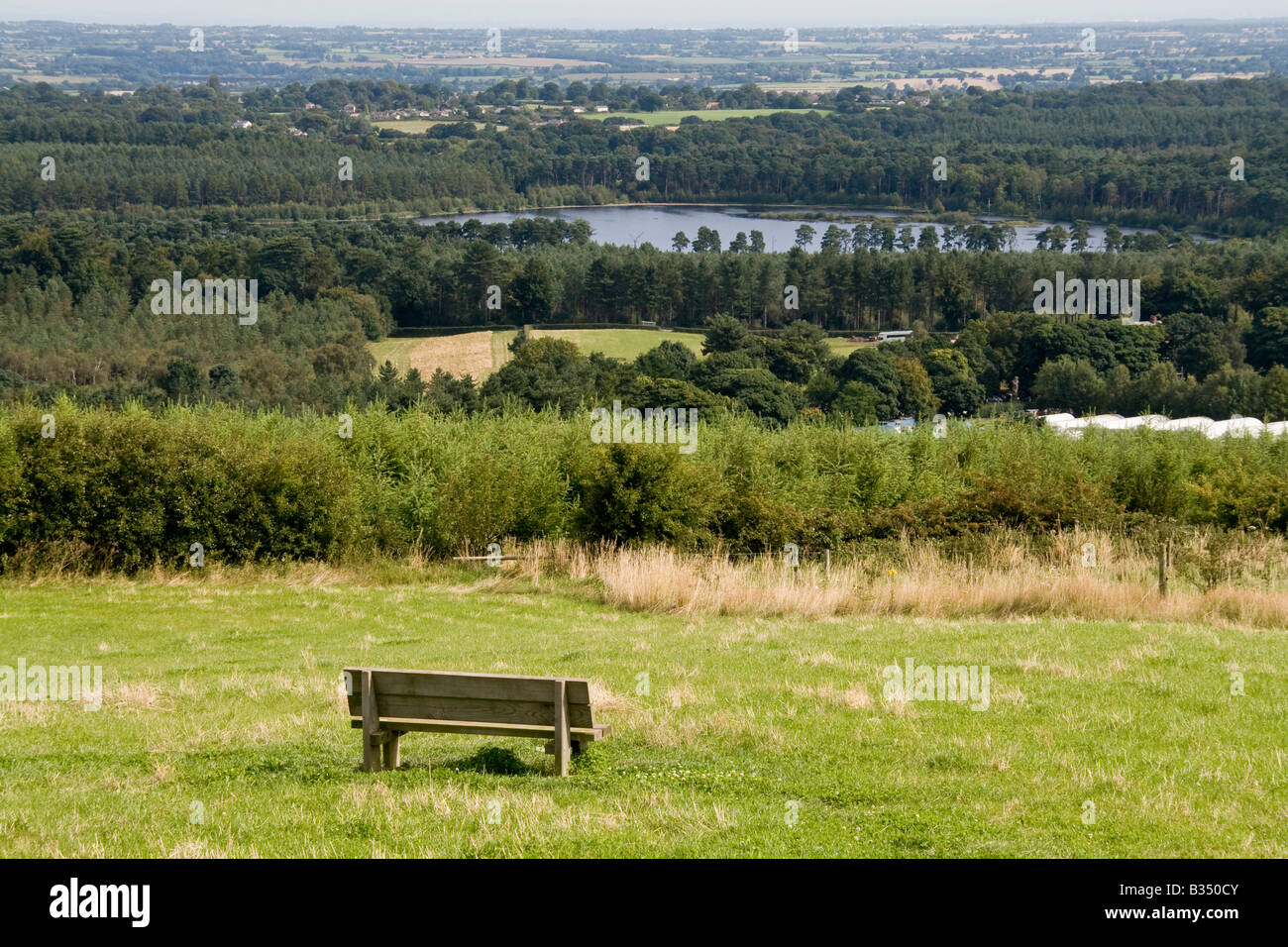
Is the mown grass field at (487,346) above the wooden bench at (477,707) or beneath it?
beneath

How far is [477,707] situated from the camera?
921 centimetres

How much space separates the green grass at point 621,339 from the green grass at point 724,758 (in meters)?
74.7

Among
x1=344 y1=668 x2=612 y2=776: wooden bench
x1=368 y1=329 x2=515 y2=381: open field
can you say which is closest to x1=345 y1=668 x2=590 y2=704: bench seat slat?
x1=344 y1=668 x2=612 y2=776: wooden bench

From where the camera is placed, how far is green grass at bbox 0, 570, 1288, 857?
753 centimetres

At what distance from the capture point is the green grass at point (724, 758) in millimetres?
7527

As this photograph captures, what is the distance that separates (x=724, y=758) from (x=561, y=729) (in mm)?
1354

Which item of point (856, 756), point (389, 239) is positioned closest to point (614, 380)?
point (389, 239)

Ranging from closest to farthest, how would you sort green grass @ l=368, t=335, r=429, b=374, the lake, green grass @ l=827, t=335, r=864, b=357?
1. green grass @ l=368, t=335, r=429, b=374
2. green grass @ l=827, t=335, r=864, b=357
3. the lake

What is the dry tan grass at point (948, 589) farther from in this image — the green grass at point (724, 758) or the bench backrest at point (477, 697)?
the bench backrest at point (477, 697)

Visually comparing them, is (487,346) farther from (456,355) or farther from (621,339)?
(621,339)

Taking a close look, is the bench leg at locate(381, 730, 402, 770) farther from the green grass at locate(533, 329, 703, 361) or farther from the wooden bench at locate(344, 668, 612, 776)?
the green grass at locate(533, 329, 703, 361)

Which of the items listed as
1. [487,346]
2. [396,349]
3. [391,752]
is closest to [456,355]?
[487,346]

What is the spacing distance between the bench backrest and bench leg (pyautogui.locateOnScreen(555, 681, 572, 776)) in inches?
1.4

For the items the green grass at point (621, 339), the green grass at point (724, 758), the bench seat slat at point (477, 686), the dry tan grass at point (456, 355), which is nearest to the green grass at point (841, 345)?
the green grass at point (621, 339)
